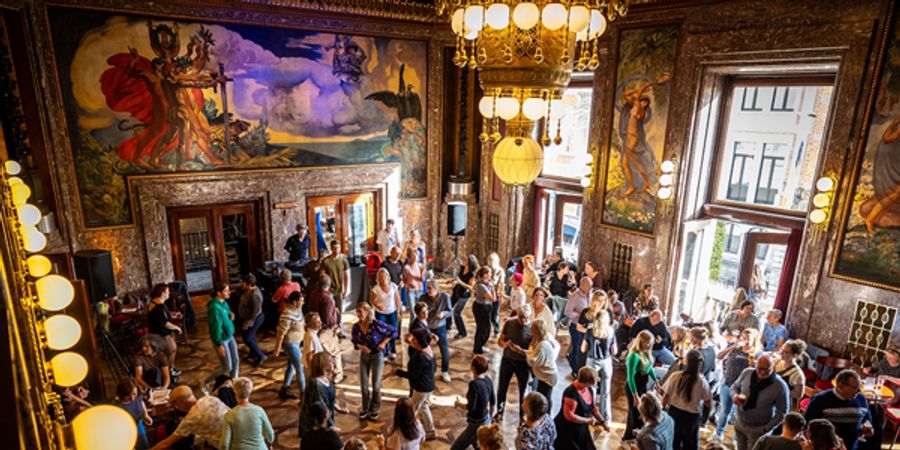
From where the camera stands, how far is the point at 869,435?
485cm

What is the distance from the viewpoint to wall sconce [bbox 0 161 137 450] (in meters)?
1.33

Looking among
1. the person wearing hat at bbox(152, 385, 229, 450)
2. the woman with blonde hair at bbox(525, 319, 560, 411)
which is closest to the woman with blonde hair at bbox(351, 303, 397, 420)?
the woman with blonde hair at bbox(525, 319, 560, 411)

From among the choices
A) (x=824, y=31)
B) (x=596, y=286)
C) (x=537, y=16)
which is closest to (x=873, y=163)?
(x=824, y=31)

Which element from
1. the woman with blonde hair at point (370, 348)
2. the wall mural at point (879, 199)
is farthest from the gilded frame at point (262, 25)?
the wall mural at point (879, 199)

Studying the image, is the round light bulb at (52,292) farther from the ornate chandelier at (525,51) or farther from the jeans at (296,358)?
the jeans at (296,358)

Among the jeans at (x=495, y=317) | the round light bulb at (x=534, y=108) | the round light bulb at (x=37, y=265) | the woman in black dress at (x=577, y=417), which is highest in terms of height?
the round light bulb at (x=534, y=108)

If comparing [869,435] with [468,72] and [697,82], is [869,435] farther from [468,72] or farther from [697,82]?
[468,72]

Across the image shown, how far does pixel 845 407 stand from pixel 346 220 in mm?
8888

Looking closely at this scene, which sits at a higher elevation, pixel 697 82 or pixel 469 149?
pixel 697 82

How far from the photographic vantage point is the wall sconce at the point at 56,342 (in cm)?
133

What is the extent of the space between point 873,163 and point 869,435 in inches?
138

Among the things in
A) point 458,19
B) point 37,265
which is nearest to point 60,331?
point 37,265

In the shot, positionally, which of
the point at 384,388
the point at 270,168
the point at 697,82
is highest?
the point at 697,82

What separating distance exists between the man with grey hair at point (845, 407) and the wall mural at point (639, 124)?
4474 mm
